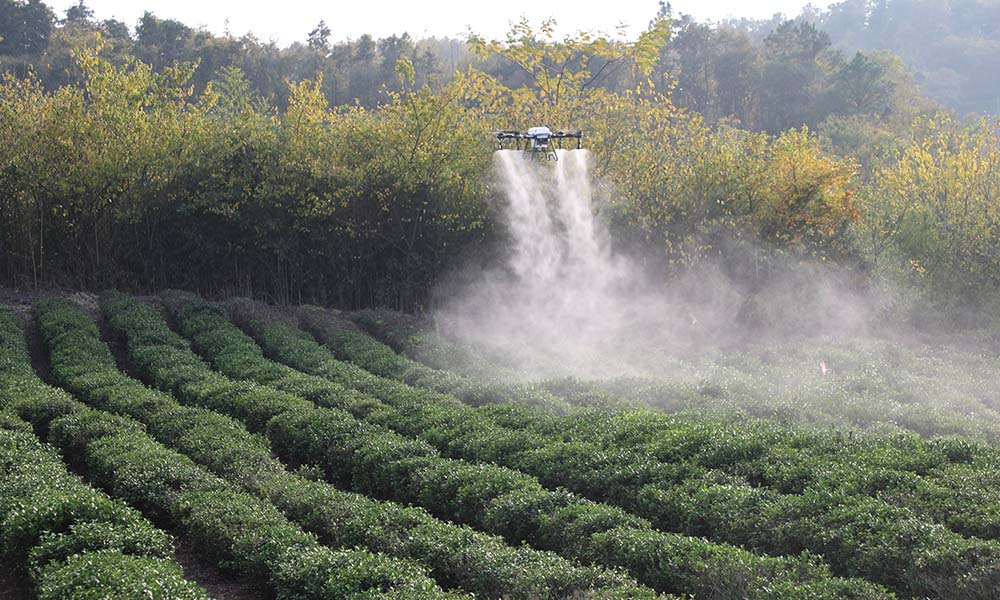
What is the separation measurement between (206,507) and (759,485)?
748cm

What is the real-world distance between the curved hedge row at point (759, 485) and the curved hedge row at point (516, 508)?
2.35ft

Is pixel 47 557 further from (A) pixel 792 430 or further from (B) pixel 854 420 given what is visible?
(B) pixel 854 420

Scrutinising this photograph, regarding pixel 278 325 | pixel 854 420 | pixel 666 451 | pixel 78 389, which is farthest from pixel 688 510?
pixel 278 325

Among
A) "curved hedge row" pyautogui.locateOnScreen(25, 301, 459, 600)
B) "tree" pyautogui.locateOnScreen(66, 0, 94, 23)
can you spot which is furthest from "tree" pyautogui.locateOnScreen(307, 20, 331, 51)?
"curved hedge row" pyautogui.locateOnScreen(25, 301, 459, 600)

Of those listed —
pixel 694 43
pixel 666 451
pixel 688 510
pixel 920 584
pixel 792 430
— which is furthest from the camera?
pixel 694 43

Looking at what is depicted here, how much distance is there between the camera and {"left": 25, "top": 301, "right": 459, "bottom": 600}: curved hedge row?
9.34 m

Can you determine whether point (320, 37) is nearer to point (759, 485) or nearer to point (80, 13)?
point (80, 13)

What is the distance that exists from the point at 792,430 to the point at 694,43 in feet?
233

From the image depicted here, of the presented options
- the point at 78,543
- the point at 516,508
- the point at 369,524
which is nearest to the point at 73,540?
the point at 78,543

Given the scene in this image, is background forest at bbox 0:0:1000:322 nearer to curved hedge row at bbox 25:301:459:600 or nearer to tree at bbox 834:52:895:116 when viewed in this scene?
curved hedge row at bbox 25:301:459:600

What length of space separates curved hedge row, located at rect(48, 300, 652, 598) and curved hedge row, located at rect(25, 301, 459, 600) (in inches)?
5.4

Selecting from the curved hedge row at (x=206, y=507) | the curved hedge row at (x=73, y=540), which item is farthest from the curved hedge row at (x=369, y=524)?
the curved hedge row at (x=73, y=540)

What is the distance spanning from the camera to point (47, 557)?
396 inches

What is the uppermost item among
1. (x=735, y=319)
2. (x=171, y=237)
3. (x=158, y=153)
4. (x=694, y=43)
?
(x=694, y=43)
